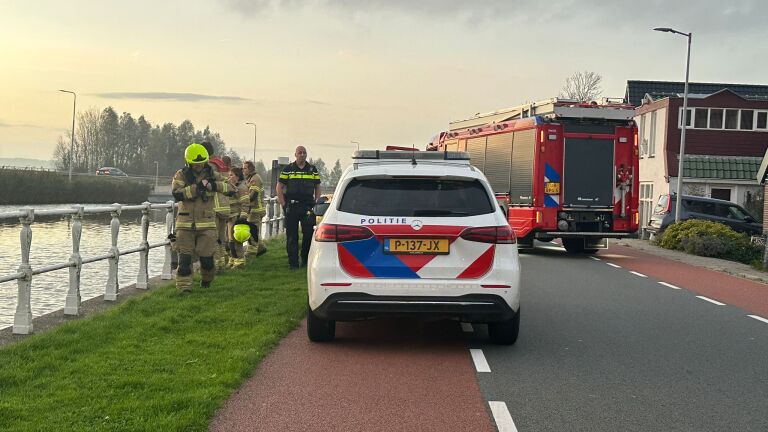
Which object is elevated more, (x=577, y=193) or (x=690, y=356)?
(x=577, y=193)

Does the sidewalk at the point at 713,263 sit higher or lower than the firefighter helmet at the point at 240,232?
lower

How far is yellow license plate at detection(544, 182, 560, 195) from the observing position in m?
18.3

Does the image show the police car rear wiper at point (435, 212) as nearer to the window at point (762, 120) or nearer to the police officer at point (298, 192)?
the police officer at point (298, 192)

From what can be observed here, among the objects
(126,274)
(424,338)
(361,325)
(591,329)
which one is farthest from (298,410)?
(126,274)

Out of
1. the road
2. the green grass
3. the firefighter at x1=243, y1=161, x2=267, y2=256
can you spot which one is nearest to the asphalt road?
the road

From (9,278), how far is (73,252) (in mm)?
1610

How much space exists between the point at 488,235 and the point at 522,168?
1188cm

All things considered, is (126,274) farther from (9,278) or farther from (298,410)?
(298,410)

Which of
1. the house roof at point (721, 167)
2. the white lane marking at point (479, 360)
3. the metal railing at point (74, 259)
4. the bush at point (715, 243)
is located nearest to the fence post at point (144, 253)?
the metal railing at point (74, 259)

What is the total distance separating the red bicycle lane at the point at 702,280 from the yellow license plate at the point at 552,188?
2050mm

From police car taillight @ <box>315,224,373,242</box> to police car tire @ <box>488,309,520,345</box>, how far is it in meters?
1.55

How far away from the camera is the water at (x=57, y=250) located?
9.21 meters

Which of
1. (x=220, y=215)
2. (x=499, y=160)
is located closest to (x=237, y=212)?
(x=220, y=215)

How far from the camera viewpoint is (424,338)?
329 inches
